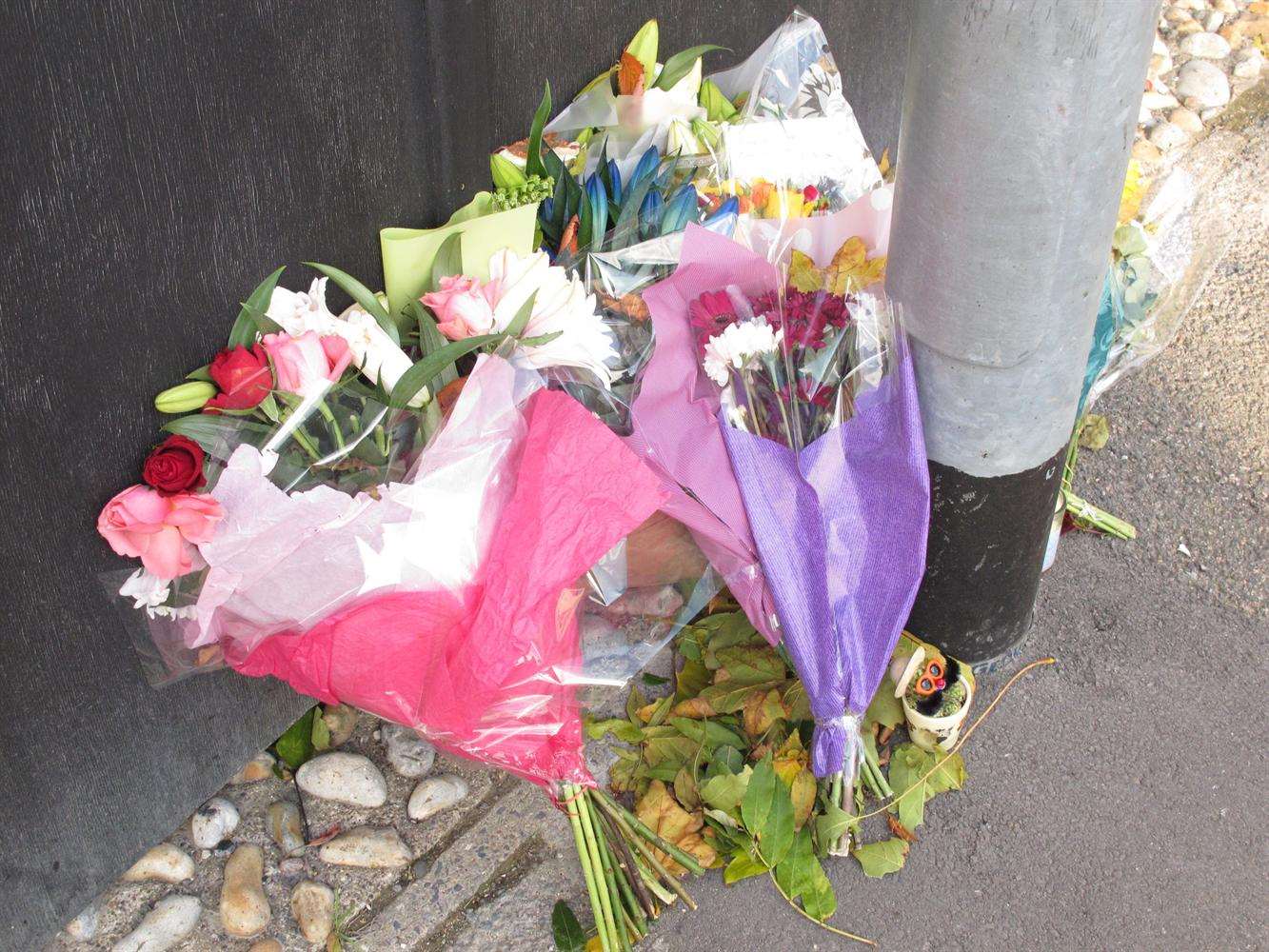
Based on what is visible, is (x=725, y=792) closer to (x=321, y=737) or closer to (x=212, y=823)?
(x=321, y=737)

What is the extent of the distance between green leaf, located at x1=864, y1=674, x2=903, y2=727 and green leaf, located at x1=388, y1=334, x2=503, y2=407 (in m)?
1.08

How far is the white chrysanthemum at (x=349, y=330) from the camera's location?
6.35 ft

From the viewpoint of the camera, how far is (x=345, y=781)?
239cm

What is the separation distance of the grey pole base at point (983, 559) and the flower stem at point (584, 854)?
32.2 inches

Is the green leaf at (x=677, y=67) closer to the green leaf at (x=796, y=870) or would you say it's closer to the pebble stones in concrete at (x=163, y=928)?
the green leaf at (x=796, y=870)

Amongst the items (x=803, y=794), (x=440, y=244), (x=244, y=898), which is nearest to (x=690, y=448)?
(x=440, y=244)

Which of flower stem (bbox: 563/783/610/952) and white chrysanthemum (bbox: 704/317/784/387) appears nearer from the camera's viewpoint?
white chrysanthemum (bbox: 704/317/784/387)

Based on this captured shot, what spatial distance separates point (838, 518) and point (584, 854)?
74 cm

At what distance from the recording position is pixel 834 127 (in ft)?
8.77

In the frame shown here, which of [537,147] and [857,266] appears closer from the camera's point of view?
[857,266]

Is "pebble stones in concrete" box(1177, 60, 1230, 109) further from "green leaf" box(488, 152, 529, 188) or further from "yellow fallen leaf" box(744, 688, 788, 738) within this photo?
"yellow fallen leaf" box(744, 688, 788, 738)

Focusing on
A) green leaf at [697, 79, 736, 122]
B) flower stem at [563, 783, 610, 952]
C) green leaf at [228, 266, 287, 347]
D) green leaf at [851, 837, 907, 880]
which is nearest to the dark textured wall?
green leaf at [228, 266, 287, 347]

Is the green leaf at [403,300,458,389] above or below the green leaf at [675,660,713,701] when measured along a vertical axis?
above

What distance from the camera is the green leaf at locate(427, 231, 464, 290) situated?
7.07 ft
